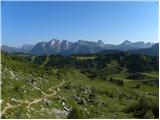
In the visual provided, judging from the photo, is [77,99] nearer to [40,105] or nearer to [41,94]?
[41,94]

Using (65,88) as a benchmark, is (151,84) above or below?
below

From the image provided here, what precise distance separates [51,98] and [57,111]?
26.4 ft

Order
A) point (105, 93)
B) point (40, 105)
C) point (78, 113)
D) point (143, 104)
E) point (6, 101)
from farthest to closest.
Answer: point (105, 93) < point (143, 104) < point (40, 105) < point (6, 101) < point (78, 113)

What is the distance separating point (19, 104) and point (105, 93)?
213 ft

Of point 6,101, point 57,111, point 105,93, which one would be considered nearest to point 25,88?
point 57,111

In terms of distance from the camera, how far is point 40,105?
52.2 m

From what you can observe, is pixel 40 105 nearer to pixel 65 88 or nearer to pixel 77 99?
pixel 77 99

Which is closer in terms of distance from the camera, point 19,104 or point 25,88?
point 19,104

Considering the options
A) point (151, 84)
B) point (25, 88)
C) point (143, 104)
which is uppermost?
point (25, 88)

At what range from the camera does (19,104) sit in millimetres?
47406

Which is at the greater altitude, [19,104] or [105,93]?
[19,104]

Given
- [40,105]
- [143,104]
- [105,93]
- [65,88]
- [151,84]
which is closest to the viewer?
[40,105]

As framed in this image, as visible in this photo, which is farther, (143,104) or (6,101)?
(143,104)

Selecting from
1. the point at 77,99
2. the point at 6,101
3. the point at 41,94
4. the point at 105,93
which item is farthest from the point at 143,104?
the point at 105,93
